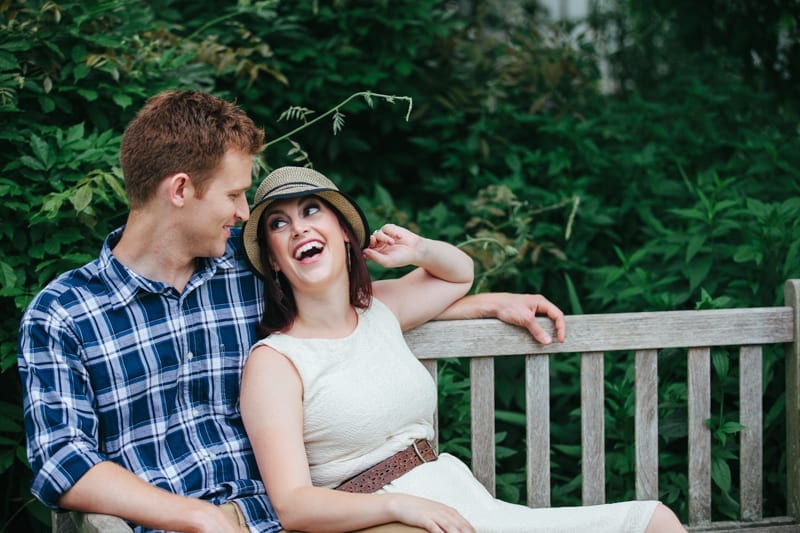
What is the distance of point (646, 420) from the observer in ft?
9.54

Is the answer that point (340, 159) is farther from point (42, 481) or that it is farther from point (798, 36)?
point (42, 481)

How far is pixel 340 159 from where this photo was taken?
489 centimetres

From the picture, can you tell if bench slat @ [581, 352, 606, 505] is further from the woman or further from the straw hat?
the straw hat

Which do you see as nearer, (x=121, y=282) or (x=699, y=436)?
(x=121, y=282)

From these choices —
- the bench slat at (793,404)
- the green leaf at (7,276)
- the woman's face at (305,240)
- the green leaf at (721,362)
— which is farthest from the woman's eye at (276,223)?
the bench slat at (793,404)

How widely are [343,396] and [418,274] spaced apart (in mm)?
571

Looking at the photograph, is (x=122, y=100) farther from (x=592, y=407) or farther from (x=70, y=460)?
(x=592, y=407)

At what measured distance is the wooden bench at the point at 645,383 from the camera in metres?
2.83

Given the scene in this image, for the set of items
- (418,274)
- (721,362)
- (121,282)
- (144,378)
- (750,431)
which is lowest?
(750,431)

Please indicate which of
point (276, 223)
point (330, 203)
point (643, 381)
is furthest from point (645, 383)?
point (276, 223)

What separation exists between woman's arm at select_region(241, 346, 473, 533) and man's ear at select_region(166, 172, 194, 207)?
55 cm

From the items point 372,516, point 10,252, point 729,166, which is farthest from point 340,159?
point 372,516

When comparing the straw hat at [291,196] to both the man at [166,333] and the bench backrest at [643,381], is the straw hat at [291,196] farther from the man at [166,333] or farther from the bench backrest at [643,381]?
the bench backrest at [643,381]

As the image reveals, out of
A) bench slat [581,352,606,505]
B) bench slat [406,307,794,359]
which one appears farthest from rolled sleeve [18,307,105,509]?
bench slat [581,352,606,505]
